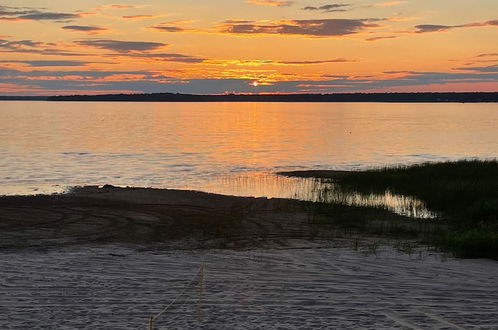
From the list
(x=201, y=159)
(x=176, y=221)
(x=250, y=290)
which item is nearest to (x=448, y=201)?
(x=176, y=221)

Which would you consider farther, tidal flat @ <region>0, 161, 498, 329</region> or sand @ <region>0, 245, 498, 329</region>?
tidal flat @ <region>0, 161, 498, 329</region>

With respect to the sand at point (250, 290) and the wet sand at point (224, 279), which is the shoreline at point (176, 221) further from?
the sand at point (250, 290)

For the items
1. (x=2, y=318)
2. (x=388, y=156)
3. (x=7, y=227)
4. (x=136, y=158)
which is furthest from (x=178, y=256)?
(x=388, y=156)

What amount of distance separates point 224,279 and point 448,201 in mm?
18464

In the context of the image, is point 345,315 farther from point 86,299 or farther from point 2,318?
point 2,318

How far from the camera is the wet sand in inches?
435

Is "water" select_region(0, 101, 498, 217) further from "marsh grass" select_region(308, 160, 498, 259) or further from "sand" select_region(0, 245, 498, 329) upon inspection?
"sand" select_region(0, 245, 498, 329)

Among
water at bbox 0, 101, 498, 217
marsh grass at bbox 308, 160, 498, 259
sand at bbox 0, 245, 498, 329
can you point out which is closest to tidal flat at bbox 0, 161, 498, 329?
sand at bbox 0, 245, 498, 329

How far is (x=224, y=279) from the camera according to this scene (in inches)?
550

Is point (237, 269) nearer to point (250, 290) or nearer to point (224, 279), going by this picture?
point (224, 279)

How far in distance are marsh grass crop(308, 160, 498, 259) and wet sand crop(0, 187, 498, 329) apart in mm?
1395

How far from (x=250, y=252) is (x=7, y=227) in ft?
32.8

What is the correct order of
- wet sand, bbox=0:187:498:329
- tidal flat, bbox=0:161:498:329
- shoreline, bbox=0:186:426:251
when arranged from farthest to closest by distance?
shoreline, bbox=0:186:426:251, tidal flat, bbox=0:161:498:329, wet sand, bbox=0:187:498:329

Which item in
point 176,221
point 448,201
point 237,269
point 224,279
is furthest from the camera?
point 448,201
